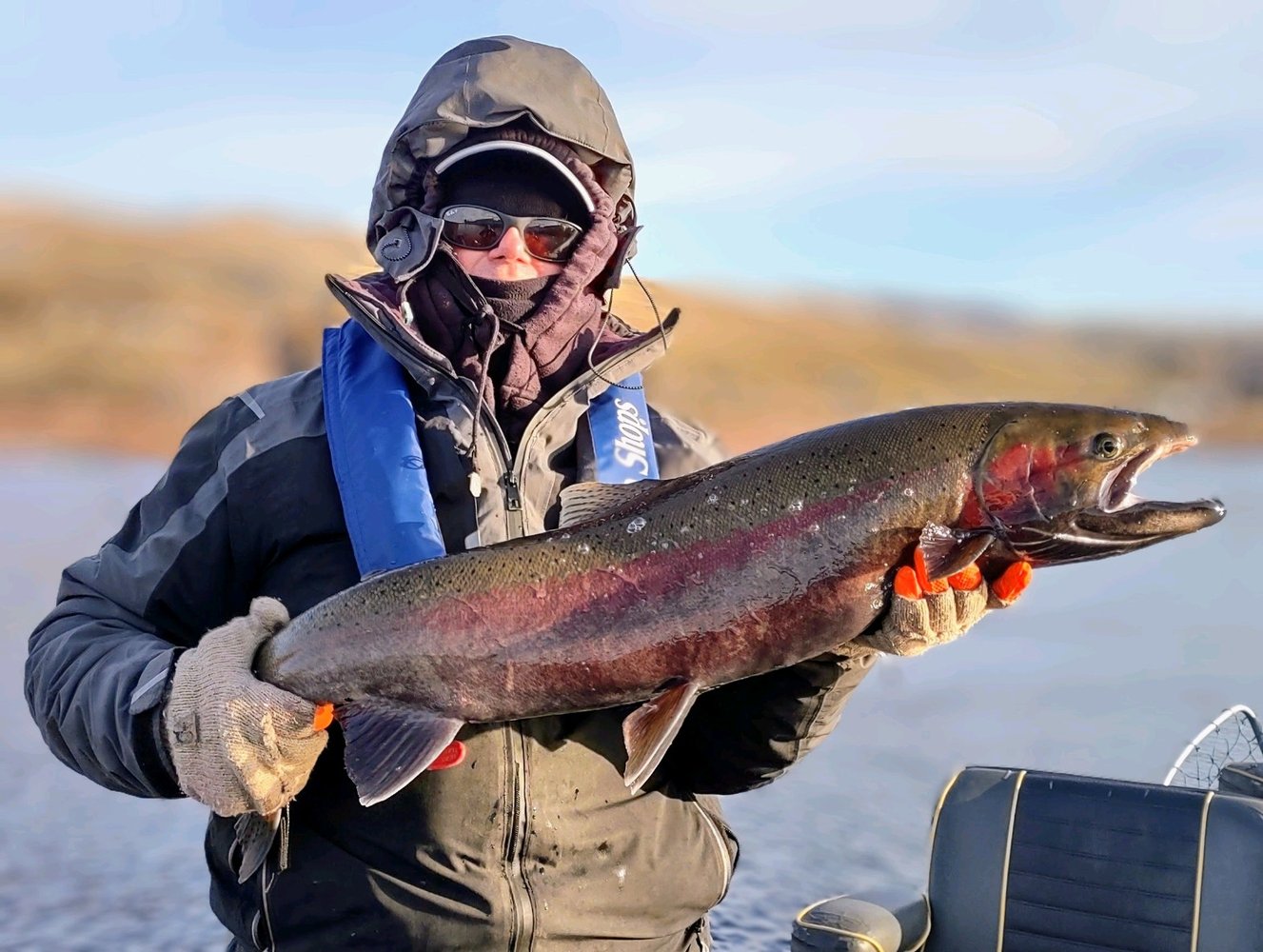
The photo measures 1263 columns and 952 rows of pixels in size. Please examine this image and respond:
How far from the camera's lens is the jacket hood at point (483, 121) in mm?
3344

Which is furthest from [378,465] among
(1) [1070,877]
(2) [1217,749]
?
(2) [1217,749]

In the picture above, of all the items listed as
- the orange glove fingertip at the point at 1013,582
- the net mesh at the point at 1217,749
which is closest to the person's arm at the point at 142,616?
Answer: the orange glove fingertip at the point at 1013,582

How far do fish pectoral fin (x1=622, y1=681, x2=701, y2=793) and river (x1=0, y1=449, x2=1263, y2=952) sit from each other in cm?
141

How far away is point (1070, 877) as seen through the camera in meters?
4.82

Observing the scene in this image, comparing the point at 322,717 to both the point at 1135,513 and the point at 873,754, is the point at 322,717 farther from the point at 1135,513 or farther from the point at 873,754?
the point at 873,754

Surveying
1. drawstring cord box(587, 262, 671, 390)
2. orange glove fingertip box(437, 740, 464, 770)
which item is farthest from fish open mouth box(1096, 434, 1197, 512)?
orange glove fingertip box(437, 740, 464, 770)

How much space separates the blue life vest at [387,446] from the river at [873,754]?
4.97 feet

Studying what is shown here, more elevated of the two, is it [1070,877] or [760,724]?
[760,724]

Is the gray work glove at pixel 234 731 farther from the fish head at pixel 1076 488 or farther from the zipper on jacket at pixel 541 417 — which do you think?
the fish head at pixel 1076 488

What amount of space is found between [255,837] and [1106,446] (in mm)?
2159

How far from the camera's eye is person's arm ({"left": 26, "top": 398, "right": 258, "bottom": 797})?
272cm

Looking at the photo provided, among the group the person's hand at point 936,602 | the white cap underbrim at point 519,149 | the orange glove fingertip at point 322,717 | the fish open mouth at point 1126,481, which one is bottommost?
the orange glove fingertip at point 322,717

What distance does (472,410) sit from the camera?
3.04 m

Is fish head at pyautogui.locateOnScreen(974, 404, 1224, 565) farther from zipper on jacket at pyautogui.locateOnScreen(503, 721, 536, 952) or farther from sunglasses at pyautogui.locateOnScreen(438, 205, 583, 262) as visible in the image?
sunglasses at pyautogui.locateOnScreen(438, 205, 583, 262)
